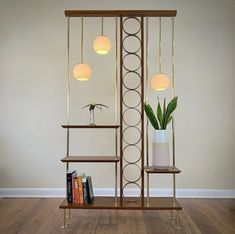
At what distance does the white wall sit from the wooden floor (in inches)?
19.5

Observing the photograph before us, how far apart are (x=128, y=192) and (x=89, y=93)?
137 cm

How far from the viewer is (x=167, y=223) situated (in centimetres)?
271

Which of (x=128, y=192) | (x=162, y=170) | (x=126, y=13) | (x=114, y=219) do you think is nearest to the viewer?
(x=162, y=170)

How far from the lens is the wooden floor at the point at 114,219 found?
2.52 m

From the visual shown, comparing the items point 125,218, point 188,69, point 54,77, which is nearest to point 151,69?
point 188,69

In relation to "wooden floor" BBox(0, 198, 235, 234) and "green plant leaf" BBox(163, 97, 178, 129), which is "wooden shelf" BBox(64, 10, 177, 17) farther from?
"wooden floor" BBox(0, 198, 235, 234)

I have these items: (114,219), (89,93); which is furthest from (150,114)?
(89,93)

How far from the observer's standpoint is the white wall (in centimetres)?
370

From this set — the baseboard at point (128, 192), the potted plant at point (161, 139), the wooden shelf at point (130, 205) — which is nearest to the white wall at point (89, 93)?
the baseboard at point (128, 192)

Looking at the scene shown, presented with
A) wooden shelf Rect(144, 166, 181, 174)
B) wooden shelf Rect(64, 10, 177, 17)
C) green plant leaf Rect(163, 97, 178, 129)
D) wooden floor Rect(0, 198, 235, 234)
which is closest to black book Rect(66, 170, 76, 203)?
wooden floor Rect(0, 198, 235, 234)

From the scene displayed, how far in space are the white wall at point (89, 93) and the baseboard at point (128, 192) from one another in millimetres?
63

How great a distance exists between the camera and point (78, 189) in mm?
2650

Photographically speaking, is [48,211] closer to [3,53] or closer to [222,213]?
[222,213]

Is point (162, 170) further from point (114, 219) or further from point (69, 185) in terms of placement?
point (69, 185)
